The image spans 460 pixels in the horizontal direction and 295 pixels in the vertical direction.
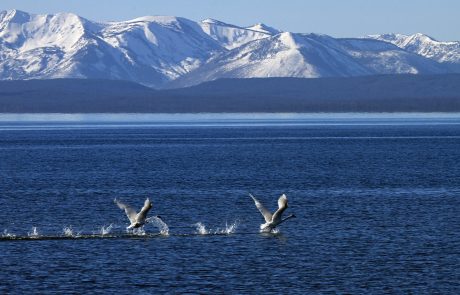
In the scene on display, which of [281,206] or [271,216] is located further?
[271,216]

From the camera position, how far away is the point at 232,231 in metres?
47.5

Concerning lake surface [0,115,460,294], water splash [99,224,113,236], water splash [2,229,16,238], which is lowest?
lake surface [0,115,460,294]

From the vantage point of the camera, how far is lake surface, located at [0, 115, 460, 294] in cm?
3594

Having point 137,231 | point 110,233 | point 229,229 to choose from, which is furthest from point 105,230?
point 229,229

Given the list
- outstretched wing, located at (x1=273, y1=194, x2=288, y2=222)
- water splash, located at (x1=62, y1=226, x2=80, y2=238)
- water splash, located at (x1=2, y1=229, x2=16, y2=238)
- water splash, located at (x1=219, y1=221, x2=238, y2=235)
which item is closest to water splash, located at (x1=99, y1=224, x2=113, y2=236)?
water splash, located at (x1=62, y1=226, x2=80, y2=238)

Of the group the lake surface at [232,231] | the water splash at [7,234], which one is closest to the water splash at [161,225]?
the lake surface at [232,231]

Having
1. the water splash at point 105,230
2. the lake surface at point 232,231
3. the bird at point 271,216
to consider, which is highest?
the bird at point 271,216

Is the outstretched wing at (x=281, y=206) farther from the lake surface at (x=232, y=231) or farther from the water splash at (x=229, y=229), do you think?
the water splash at (x=229, y=229)

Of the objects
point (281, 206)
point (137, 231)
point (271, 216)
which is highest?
point (281, 206)

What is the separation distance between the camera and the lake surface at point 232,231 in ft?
118

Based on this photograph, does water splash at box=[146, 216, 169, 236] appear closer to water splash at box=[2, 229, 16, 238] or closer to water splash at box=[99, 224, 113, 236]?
water splash at box=[99, 224, 113, 236]

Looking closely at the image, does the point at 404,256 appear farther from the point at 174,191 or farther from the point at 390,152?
the point at 390,152

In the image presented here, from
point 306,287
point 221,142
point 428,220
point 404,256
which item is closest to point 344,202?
point 428,220

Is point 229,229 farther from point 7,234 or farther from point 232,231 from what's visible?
point 7,234
